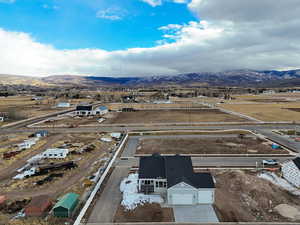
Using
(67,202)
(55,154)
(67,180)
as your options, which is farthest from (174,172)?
(55,154)

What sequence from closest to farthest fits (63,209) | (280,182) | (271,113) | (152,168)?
(63,209) → (152,168) → (280,182) → (271,113)

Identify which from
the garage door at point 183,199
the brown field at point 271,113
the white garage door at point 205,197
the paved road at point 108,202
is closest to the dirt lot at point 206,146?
the paved road at point 108,202

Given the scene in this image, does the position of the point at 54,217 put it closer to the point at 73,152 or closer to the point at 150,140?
the point at 73,152

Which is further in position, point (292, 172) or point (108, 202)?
point (292, 172)

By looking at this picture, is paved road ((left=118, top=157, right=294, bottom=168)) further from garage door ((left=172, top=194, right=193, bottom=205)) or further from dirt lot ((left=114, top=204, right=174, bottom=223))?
dirt lot ((left=114, top=204, right=174, bottom=223))

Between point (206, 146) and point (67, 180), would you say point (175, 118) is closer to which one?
point (206, 146)

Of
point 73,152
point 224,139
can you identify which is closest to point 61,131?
point 73,152

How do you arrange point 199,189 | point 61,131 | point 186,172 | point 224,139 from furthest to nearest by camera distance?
point 61,131 → point 224,139 → point 186,172 → point 199,189

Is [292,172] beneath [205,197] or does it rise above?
above
